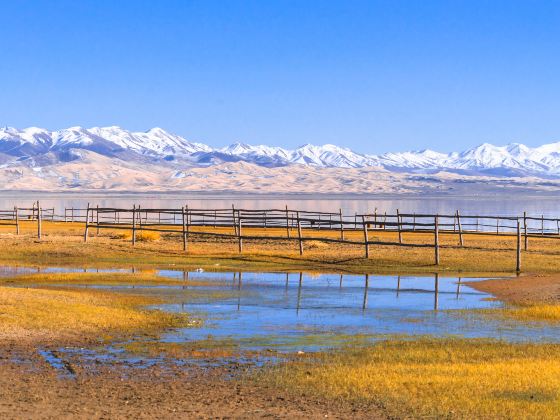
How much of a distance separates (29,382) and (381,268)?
2378 cm

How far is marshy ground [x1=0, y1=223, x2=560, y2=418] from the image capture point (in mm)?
13375

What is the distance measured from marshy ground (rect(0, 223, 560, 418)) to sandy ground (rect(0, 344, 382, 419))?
3cm

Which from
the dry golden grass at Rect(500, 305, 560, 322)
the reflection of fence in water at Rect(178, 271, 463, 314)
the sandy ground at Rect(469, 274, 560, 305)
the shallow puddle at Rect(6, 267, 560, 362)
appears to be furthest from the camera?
the sandy ground at Rect(469, 274, 560, 305)

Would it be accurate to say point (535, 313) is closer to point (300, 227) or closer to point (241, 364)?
point (241, 364)

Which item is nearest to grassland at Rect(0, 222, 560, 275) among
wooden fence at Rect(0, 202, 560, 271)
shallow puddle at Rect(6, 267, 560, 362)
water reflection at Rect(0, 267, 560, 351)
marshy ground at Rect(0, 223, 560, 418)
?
wooden fence at Rect(0, 202, 560, 271)

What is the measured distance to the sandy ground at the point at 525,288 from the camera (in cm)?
2691

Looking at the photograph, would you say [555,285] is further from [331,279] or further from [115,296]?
[115,296]

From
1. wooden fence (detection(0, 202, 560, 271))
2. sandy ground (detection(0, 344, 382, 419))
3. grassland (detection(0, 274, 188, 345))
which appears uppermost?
sandy ground (detection(0, 344, 382, 419))

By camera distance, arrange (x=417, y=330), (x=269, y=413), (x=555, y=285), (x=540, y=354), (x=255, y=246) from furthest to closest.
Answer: (x=255, y=246), (x=555, y=285), (x=417, y=330), (x=540, y=354), (x=269, y=413)

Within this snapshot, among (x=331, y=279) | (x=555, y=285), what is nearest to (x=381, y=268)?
(x=331, y=279)

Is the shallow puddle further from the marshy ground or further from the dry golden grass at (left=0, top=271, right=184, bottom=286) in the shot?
the dry golden grass at (left=0, top=271, right=184, bottom=286)

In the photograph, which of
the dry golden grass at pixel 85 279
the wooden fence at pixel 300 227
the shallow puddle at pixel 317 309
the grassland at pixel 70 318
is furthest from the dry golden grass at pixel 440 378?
the wooden fence at pixel 300 227

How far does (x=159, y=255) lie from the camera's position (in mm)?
42188

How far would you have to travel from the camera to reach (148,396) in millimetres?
13875
